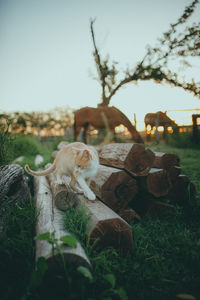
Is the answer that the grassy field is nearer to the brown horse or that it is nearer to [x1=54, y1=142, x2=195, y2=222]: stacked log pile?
[x1=54, y1=142, x2=195, y2=222]: stacked log pile

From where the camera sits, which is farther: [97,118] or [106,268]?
[97,118]

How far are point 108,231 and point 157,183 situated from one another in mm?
1298

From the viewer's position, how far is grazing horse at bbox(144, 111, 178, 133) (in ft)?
13.4

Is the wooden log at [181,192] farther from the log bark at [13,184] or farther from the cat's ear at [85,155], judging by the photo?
the log bark at [13,184]

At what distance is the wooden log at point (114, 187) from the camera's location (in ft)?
7.56

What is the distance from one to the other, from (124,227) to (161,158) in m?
1.54

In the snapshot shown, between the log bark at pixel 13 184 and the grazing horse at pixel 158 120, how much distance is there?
9.92 ft

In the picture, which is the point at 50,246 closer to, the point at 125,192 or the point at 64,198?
the point at 64,198

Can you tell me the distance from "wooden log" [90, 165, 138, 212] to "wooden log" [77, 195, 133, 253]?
43 cm

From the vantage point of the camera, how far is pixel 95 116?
778cm

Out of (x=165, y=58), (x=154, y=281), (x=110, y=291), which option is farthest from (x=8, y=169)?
(x=165, y=58)

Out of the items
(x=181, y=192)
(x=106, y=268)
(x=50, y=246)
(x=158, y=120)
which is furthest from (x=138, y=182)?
(x=158, y=120)

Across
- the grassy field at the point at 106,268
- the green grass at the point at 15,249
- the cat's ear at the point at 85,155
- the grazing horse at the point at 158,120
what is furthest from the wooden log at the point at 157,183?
the grazing horse at the point at 158,120

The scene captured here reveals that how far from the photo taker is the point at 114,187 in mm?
2371
